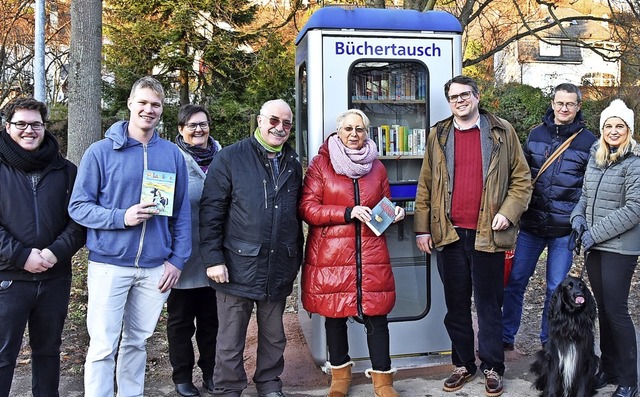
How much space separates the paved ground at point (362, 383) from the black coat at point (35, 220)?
133 centimetres

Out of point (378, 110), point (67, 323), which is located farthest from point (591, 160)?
point (67, 323)

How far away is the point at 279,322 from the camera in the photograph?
376 cm

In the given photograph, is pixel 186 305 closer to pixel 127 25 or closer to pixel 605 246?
pixel 605 246

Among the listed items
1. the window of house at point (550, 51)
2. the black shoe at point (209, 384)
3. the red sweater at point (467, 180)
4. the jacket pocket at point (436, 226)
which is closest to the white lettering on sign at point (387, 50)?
the red sweater at point (467, 180)

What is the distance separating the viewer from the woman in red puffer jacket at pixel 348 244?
3.65 meters

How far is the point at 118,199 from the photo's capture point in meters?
3.19

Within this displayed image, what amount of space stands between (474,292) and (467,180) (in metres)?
0.74

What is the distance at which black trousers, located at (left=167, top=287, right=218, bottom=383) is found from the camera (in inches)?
152

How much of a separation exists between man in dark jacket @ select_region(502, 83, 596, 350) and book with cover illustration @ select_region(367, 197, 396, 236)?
1223mm

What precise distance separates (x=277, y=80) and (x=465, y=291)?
11.0m

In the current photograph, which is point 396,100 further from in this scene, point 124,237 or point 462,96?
point 124,237

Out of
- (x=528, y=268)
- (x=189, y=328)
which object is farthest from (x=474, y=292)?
(x=189, y=328)

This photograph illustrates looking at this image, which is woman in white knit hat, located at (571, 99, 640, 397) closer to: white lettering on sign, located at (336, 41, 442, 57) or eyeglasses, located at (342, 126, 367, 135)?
white lettering on sign, located at (336, 41, 442, 57)

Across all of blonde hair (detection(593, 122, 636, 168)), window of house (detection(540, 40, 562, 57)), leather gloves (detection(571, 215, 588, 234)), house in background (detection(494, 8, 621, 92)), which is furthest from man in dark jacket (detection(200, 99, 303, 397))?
window of house (detection(540, 40, 562, 57))
